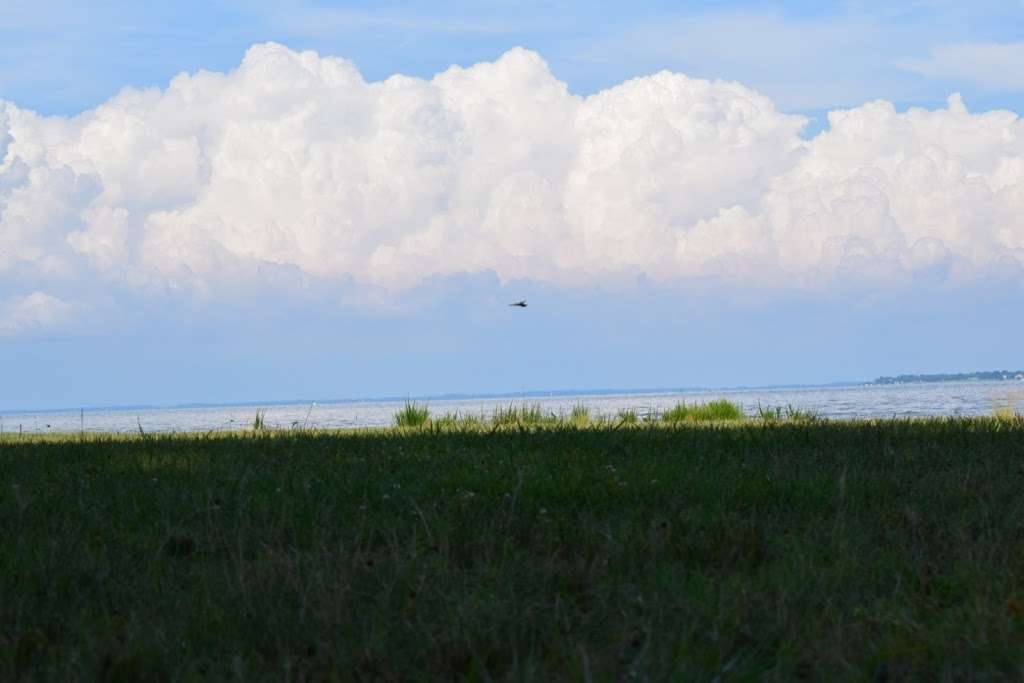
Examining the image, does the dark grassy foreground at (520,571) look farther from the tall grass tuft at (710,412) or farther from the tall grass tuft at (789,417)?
the tall grass tuft at (710,412)

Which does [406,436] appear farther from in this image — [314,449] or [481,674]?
[481,674]

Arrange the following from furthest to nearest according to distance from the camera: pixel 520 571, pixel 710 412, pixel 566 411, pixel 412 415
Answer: pixel 566 411, pixel 710 412, pixel 412 415, pixel 520 571

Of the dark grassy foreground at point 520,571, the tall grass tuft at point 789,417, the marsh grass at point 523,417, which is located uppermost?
the marsh grass at point 523,417

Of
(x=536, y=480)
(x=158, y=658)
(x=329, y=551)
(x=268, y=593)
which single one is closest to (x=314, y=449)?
(x=536, y=480)

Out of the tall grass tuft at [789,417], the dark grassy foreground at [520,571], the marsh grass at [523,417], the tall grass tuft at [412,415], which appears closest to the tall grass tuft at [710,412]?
the tall grass tuft at [789,417]

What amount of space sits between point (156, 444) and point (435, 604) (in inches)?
280

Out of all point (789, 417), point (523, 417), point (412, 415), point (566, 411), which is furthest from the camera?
point (566, 411)

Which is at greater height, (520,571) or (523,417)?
(523,417)

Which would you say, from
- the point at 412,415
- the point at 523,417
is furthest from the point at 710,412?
the point at 412,415

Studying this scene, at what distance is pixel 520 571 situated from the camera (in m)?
4.74

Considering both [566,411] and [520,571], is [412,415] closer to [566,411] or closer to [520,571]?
[566,411]

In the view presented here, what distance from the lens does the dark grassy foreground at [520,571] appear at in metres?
3.72

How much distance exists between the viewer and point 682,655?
139 inches

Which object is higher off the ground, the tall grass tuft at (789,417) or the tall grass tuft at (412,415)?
the tall grass tuft at (412,415)
